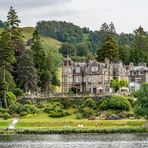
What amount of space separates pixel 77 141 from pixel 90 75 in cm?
5169

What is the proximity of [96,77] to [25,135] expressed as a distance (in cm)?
4291

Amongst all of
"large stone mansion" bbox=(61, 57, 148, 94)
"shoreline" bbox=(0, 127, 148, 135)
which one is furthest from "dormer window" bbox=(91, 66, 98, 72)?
"shoreline" bbox=(0, 127, 148, 135)

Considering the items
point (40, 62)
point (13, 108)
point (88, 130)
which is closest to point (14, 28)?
point (40, 62)

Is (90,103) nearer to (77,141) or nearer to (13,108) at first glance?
(13,108)

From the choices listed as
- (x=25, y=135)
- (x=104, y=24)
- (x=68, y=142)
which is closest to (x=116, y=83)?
(x=25, y=135)

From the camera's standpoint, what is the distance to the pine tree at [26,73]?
116 metres

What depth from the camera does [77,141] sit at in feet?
233

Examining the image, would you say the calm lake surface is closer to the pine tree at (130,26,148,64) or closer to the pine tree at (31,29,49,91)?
the pine tree at (31,29,49,91)

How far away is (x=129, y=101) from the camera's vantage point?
107 m

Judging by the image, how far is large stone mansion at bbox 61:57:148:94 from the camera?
121875 mm

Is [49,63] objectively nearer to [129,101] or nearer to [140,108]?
[129,101]

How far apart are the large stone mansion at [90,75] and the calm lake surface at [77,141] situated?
139 feet

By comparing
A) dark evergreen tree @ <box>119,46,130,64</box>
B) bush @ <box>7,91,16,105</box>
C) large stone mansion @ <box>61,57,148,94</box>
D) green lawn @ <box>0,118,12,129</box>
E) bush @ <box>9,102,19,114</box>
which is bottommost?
green lawn @ <box>0,118,12,129</box>

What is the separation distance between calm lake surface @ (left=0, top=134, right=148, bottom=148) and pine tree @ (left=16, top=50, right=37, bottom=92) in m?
37.4
